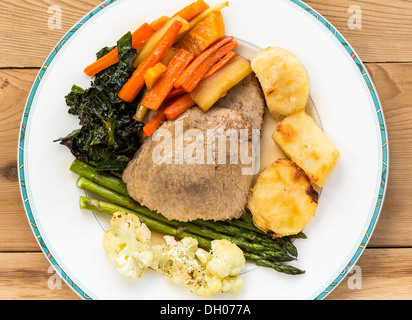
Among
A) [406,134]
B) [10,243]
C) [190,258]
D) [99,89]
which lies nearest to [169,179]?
[190,258]

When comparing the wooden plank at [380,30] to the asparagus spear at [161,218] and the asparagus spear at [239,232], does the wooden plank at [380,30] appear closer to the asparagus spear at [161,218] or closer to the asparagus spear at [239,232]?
the asparagus spear at [239,232]

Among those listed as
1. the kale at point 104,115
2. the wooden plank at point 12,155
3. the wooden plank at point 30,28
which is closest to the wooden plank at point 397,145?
the kale at point 104,115

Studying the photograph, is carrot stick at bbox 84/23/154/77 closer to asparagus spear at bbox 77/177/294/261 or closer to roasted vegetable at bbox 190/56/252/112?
roasted vegetable at bbox 190/56/252/112

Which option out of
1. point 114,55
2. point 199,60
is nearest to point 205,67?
point 199,60

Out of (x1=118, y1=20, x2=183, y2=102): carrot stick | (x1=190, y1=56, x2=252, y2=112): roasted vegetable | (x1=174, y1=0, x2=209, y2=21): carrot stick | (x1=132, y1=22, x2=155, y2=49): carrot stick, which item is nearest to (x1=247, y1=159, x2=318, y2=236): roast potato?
(x1=190, y1=56, x2=252, y2=112): roasted vegetable

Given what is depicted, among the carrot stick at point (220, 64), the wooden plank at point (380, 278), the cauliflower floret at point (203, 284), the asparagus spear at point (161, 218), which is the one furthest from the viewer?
the wooden plank at point (380, 278)

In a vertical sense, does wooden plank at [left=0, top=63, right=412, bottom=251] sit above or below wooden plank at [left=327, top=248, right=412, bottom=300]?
above
